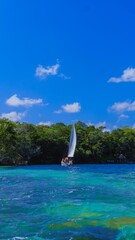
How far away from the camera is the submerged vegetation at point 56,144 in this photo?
83.4 metres

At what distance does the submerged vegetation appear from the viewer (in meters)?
83.4

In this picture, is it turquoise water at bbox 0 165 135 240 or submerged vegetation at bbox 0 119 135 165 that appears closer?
turquoise water at bbox 0 165 135 240

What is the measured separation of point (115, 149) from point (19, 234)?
119 m

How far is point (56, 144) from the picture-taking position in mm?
107312

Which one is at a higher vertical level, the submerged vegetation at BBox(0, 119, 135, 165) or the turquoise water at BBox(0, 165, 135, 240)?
the submerged vegetation at BBox(0, 119, 135, 165)

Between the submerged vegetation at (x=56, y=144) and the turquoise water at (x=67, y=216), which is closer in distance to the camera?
the turquoise water at (x=67, y=216)

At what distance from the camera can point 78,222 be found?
16.0 metres

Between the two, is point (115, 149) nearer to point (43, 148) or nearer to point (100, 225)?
point (43, 148)

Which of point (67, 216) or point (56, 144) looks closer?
point (67, 216)

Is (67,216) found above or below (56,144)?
below

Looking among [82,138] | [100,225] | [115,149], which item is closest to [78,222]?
[100,225]

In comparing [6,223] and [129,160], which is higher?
[129,160]

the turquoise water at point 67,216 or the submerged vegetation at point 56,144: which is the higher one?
the submerged vegetation at point 56,144

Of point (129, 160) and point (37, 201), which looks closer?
point (37, 201)
